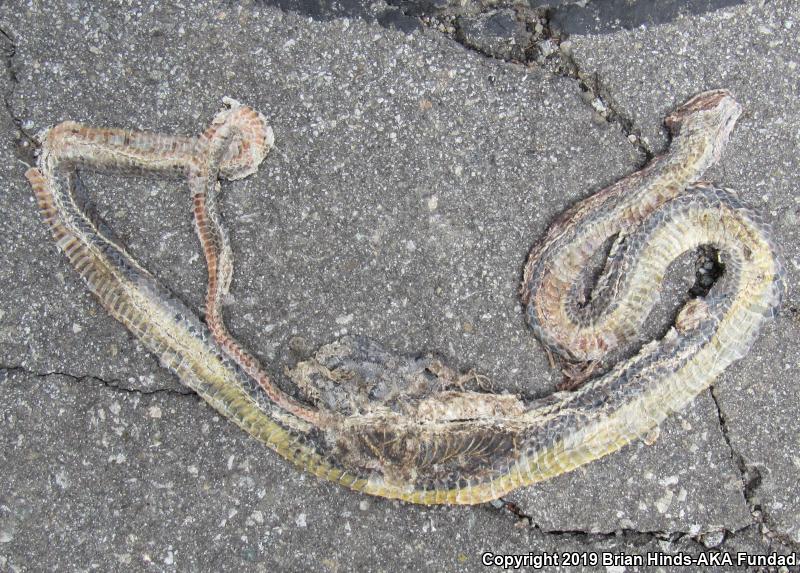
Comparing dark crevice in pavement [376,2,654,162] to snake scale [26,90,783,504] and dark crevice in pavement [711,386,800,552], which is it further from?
dark crevice in pavement [711,386,800,552]

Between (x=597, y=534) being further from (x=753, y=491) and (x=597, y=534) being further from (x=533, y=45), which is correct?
(x=533, y=45)

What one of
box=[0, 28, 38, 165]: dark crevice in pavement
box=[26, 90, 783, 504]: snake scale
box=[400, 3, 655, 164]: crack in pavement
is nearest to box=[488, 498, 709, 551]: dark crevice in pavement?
box=[26, 90, 783, 504]: snake scale

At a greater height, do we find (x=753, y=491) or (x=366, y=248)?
(x=366, y=248)

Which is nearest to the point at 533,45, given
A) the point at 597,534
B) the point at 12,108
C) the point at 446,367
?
the point at 446,367

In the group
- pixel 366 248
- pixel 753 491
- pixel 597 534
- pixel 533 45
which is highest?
pixel 533 45

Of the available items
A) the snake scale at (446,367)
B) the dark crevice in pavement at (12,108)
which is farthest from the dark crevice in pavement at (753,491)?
the dark crevice in pavement at (12,108)
